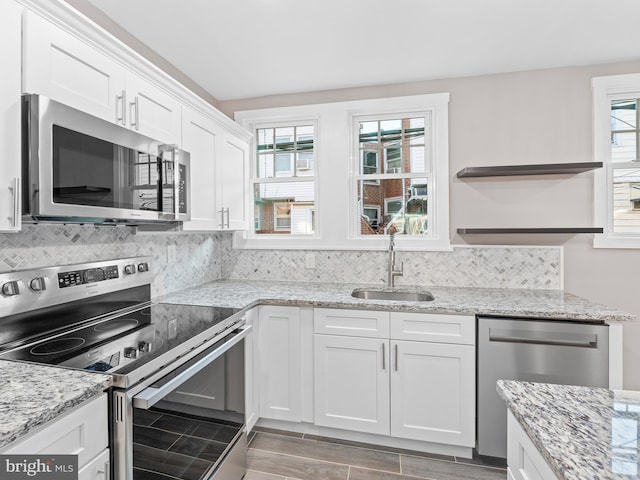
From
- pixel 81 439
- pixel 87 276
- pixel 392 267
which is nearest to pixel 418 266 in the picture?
pixel 392 267

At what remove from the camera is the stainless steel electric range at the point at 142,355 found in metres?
1.08

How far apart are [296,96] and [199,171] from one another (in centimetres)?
121

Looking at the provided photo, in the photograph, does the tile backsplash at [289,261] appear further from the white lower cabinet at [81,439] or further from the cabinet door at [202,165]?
the white lower cabinet at [81,439]

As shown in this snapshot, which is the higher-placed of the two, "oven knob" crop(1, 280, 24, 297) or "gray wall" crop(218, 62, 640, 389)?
"gray wall" crop(218, 62, 640, 389)

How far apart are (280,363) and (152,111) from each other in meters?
1.63

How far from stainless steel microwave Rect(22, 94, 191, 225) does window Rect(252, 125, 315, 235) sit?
1261 mm

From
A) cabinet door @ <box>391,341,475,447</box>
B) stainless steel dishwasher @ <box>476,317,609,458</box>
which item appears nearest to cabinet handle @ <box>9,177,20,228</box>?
cabinet door @ <box>391,341,475,447</box>

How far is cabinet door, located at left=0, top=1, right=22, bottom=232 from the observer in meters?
1.02

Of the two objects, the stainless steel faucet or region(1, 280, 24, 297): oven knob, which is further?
the stainless steel faucet

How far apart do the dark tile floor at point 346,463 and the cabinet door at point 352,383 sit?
0.43 ft

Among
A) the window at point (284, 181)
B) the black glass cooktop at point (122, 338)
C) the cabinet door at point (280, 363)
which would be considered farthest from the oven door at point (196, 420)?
the window at point (284, 181)

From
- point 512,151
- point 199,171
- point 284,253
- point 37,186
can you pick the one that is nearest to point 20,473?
point 37,186

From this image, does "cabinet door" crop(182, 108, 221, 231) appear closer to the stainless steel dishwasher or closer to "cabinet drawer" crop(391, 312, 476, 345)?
"cabinet drawer" crop(391, 312, 476, 345)

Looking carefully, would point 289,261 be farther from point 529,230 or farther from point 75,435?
point 75,435
